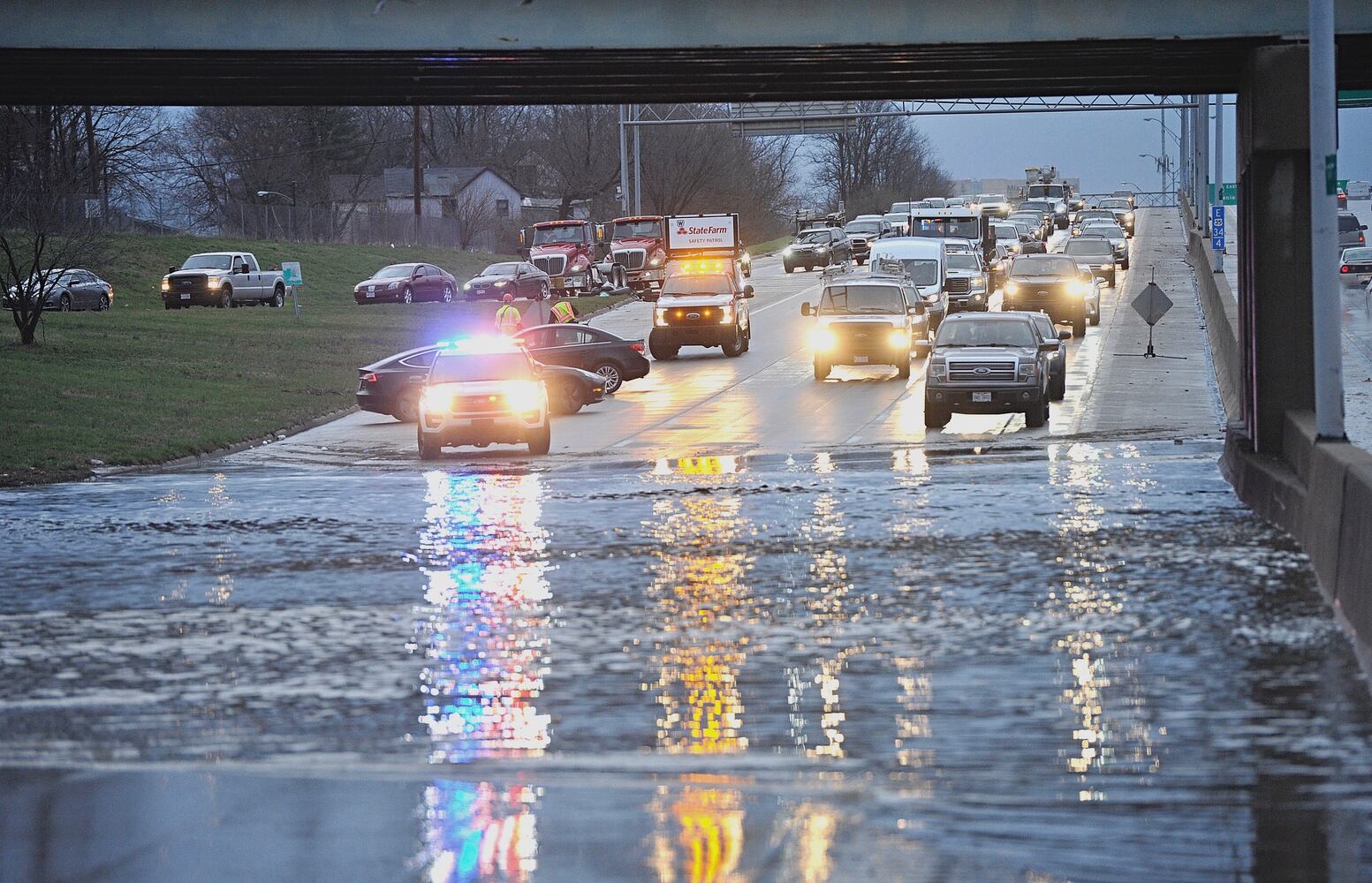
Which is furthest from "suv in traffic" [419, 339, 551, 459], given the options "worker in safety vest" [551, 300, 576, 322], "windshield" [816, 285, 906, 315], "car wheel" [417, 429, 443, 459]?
"worker in safety vest" [551, 300, 576, 322]

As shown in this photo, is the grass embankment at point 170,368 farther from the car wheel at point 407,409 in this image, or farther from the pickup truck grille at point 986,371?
the pickup truck grille at point 986,371

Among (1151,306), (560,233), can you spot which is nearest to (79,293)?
(560,233)

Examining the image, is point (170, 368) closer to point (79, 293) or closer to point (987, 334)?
point (79, 293)

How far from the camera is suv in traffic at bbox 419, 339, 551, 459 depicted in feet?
92.1

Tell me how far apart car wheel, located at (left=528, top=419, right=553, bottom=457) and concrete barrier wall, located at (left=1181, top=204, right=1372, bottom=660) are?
9671mm

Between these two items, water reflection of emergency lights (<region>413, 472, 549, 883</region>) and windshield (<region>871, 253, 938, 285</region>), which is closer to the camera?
water reflection of emergency lights (<region>413, 472, 549, 883</region>)

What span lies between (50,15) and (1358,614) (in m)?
16.5

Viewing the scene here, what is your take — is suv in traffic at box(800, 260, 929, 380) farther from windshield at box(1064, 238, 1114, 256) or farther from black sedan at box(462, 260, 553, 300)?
windshield at box(1064, 238, 1114, 256)

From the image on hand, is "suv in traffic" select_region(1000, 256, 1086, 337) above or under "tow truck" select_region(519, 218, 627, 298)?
under

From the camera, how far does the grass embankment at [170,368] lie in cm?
3048

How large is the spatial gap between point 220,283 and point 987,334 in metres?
32.7

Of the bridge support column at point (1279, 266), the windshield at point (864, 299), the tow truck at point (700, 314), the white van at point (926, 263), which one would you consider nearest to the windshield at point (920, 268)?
the white van at point (926, 263)

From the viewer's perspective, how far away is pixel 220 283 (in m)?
58.3

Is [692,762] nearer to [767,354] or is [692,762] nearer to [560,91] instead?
[560,91]
